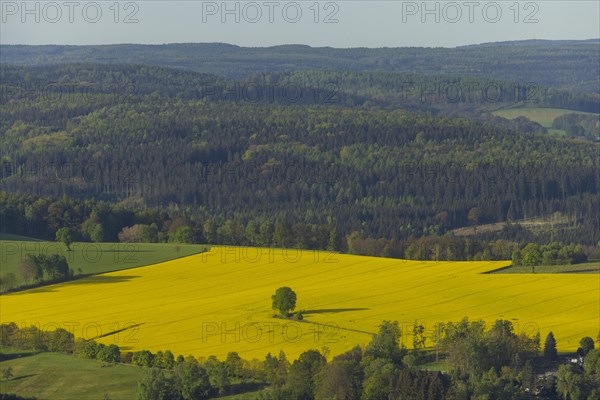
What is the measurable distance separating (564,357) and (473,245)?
45914 mm

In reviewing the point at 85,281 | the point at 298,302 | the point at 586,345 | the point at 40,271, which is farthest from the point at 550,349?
the point at 40,271

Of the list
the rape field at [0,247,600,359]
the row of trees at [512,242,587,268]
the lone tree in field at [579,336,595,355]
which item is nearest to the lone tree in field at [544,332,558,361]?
the lone tree in field at [579,336,595,355]

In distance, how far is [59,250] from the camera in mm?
119125

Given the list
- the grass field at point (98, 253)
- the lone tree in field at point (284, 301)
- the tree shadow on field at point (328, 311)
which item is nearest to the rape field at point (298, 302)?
the tree shadow on field at point (328, 311)

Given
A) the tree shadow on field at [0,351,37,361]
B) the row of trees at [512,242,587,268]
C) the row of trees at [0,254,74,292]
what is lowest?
the tree shadow on field at [0,351,37,361]

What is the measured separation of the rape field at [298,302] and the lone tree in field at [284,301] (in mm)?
917

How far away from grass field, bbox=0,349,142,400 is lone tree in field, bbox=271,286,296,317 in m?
14.6

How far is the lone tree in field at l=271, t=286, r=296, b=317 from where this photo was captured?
92312 mm

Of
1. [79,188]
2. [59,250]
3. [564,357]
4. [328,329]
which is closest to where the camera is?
[564,357]

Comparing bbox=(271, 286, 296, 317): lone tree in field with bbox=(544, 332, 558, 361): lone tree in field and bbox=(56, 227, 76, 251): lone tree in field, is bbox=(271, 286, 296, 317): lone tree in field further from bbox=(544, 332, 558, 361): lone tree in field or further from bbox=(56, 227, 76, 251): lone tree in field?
bbox=(56, 227, 76, 251): lone tree in field

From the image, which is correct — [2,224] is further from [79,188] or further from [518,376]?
[518,376]

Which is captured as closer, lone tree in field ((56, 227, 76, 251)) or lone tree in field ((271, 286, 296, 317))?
lone tree in field ((271, 286, 296, 317))

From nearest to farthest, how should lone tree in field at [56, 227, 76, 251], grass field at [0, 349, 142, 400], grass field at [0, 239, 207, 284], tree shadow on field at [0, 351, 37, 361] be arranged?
1. grass field at [0, 349, 142, 400]
2. tree shadow on field at [0, 351, 37, 361]
3. grass field at [0, 239, 207, 284]
4. lone tree in field at [56, 227, 76, 251]

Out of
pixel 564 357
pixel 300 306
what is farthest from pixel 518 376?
pixel 300 306
